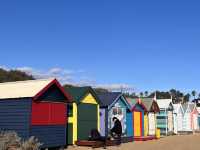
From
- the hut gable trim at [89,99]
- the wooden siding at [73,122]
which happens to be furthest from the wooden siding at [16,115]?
the hut gable trim at [89,99]

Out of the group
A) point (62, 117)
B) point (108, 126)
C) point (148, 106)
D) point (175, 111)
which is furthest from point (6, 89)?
point (175, 111)

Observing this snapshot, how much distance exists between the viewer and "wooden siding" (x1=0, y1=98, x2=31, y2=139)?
811 inches

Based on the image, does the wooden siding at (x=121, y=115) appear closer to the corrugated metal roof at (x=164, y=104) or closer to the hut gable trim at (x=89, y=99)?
the hut gable trim at (x=89, y=99)

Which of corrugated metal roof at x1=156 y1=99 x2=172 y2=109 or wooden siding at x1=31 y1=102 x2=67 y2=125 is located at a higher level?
corrugated metal roof at x1=156 y1=99 x2=172 y2=109

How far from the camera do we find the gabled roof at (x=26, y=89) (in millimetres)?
21062

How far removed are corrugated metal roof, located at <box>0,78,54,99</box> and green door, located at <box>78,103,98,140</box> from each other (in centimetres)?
459

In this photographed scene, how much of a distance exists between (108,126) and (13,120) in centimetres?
1082

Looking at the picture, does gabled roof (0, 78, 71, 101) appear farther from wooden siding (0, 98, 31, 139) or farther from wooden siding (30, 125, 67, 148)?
wooden siding (30, 125, 67, 148)

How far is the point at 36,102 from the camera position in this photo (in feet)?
69.1

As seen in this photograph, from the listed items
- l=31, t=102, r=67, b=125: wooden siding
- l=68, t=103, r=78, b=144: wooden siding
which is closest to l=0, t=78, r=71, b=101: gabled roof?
l=31, t=102, r=67, b=125: wooden siding

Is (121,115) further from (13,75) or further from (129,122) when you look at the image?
(13,75)

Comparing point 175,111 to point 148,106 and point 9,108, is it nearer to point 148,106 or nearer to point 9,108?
point 148,106

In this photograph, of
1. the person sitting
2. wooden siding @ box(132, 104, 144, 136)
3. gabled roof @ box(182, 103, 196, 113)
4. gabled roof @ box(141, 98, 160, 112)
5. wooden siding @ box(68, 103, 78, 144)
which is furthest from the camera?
gabled roof @ box(182, 103, 196, 113)

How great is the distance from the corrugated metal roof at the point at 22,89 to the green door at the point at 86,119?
459 centimetres
